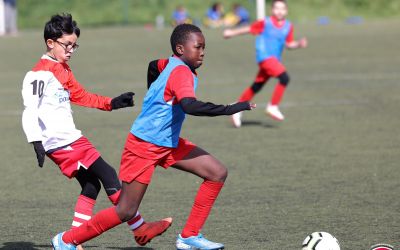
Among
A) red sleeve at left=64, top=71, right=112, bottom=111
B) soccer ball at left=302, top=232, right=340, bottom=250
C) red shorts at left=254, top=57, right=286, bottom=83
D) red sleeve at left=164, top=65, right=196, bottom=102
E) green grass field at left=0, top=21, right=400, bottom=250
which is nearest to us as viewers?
red sleeve at left=164, top=65, right=196, bottom=102

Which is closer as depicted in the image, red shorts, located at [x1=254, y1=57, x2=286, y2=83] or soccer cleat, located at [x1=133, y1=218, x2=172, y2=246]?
soccer cleat, located at [x1=133, y1=218, x2=172, y2=246]

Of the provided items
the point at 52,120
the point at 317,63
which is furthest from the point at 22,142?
the point at 317,63

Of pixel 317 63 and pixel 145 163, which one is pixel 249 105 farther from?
pixel 317 63

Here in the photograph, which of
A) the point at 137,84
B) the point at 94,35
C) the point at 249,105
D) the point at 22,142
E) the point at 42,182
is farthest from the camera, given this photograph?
the point at 94,35

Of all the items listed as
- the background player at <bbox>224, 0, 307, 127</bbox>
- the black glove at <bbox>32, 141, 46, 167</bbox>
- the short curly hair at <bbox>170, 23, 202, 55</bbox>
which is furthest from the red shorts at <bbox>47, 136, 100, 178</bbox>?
the background player at <bbox>224, 0, 307, 127</bbox>

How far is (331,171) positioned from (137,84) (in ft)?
34.8

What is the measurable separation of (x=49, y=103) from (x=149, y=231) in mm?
1177

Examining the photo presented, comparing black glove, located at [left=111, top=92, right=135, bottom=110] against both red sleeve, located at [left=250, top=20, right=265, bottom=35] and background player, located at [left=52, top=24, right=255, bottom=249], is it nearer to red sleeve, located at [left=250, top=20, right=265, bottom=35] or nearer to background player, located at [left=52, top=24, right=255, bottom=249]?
background player, located at [left=52, top=24, right=255, bottom=249]

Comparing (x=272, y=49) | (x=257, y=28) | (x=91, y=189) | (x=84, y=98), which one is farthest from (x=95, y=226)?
(x=257, y=28)

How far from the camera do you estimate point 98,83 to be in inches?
843

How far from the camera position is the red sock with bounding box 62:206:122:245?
666 cm

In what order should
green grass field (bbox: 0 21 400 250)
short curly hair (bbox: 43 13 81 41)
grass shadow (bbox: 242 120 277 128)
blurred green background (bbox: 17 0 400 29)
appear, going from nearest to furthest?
short curly hair (bbox: 43 13 81 41), green grass field (bbox: 0 21 400 250), grass shadow (bbox: 242 120 277 128), blurred green background (bbox: 17 0 400 29)

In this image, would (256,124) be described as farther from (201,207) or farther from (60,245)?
(60,245)

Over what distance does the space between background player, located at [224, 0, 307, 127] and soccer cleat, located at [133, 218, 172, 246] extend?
7708 mm
